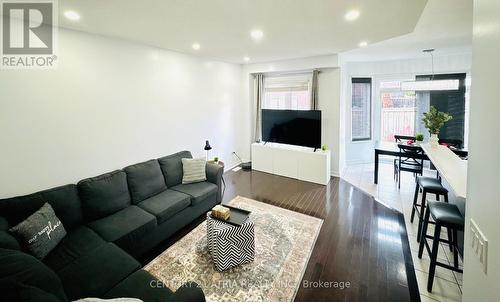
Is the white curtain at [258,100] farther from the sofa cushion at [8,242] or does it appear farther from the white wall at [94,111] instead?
the sofa cushion at [8,242]

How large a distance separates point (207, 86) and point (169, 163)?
216cm

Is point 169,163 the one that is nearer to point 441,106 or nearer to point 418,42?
point 418,42

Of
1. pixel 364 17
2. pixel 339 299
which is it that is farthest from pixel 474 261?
pixel 364 17

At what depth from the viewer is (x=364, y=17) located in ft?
8.79

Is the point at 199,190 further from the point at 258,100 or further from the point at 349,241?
the point at 258,100

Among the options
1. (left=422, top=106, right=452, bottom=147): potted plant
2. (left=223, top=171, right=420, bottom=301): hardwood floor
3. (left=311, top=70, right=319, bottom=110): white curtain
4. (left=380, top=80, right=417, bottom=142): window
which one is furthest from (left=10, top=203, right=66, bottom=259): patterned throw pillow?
(left=380, top=80, right=417, bottom=142): window

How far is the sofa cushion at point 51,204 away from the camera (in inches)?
88.3

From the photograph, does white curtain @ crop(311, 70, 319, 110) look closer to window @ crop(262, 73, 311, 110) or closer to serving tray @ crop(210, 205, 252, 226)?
window @ crop(262, 73, 311, 110)

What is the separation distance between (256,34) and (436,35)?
2.82 meters

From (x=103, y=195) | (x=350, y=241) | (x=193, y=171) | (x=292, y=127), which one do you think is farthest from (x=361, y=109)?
(x=103, y=195)

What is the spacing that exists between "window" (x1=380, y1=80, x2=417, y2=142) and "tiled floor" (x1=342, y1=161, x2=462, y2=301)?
0.94 meters

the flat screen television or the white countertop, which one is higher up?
the flat screen television

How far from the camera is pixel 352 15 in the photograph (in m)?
2.62

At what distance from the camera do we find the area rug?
228 cm
